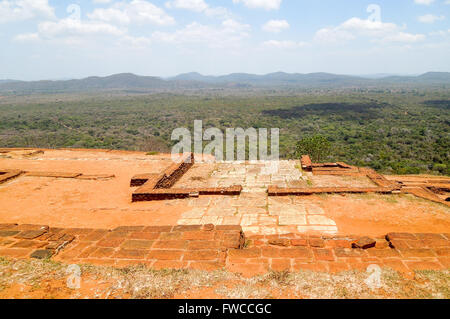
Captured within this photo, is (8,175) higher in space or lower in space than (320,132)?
higher

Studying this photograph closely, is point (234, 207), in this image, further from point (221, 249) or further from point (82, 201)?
point (82, 201)

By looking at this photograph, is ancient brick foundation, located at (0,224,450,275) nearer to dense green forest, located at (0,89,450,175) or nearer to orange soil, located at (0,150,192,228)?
orange soil, located at (0,150,192,228)

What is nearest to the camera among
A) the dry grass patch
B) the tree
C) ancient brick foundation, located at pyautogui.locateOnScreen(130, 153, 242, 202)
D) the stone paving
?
the dry grass patch

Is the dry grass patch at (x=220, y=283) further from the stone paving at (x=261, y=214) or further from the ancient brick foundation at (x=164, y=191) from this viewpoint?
the ancient brick foundation at (x=164, y=191)

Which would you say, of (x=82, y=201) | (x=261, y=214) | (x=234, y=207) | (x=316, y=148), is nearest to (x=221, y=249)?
(x=261, y=214)

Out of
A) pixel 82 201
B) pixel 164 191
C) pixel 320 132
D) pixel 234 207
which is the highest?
pixel 164 191

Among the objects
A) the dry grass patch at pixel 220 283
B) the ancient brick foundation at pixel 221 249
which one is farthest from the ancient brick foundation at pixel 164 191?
the dry grass patch at pixel 220 283

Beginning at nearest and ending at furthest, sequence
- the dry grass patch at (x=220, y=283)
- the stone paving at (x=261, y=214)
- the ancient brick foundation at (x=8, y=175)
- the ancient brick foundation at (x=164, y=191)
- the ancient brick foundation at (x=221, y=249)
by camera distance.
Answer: the dry grass patch at (x=220, y=283) → the ancient brick foundation at (x=221, y=249) → the stone paving at (x=261, y=214) → the ancient brick foundation at (x=164, y=191) → the ancient brick foundation at (x=8, y=175)

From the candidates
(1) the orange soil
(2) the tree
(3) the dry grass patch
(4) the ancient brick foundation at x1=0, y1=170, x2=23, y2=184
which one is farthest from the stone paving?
(2) the tree

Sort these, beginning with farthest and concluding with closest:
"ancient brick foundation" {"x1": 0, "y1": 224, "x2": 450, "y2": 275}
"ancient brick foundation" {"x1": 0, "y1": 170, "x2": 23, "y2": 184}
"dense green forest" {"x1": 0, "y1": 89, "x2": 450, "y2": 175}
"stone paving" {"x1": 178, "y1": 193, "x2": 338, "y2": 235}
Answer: "dense green forest" {"x1": 0, "y1": 89, "x2": 450, "y2": 175} → "ancient brick foundation" {"x1": 0, "y1": 170, "x2": 23, "y2": 184} → "stone paving" {"x1": 178, "y1": 193, "x2": 338, "y2": 235} → "ancient brick foundation" {"x1": 0, "y1": 224, "x2": 450, "y2": 275}

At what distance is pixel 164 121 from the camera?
4959 cm
